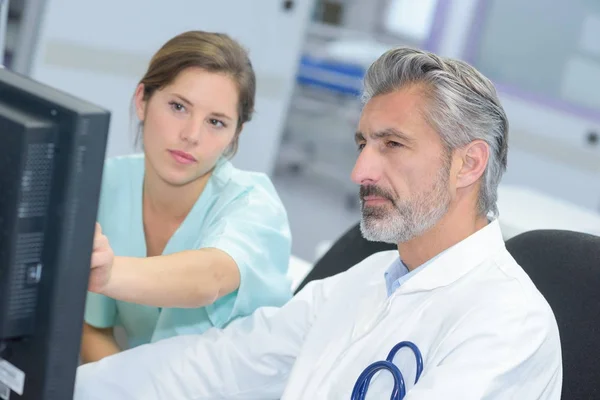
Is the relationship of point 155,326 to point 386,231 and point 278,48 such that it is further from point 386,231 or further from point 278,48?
point 278,48

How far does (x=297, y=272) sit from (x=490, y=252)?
805 millimetres

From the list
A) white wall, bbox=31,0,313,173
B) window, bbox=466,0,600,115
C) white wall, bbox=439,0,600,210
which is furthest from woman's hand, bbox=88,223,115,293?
window, bbox=466,0,600,115

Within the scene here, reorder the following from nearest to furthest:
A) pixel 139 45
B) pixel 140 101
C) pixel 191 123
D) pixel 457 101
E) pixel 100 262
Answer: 1. pixel 100 262
2. pixel 457 101
3. pixel 191 123
4. pixel 140 101
5. pixel 139 45

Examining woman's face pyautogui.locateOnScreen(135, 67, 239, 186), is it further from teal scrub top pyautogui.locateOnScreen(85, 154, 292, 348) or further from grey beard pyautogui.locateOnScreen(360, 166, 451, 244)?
grey beard pyautogui.locateOnScreen(360, 166, 451, 244)

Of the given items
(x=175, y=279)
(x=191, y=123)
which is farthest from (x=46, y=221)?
(x=191, y=123)

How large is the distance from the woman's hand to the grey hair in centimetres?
52

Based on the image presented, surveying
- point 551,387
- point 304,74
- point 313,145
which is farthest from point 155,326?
point 313,145

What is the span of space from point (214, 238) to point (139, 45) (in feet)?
7.30

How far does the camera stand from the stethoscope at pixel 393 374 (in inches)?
48.2

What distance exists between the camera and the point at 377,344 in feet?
4.41

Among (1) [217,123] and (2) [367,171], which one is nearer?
(2) [367,171]

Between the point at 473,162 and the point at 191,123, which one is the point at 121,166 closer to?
the point at 191,123

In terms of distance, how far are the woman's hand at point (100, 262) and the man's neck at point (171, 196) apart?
0.61 m

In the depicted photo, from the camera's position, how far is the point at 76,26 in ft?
11.3
